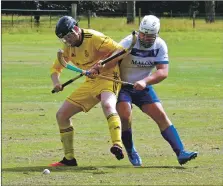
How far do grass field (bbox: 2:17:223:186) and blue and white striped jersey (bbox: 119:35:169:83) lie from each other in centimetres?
122

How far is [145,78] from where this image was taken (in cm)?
1127

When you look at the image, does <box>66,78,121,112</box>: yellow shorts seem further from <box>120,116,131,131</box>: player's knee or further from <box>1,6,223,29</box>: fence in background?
<box>1,6,223,29</box>: fence in background

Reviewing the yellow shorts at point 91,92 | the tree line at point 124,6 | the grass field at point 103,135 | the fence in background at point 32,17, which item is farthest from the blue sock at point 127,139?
the tree line at point 124,6

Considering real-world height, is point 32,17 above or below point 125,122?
below

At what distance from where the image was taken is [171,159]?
1191cm

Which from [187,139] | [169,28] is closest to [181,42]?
[169,28]

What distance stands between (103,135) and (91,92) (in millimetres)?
3197

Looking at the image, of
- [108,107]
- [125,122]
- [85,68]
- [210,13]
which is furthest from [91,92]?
[210,13]

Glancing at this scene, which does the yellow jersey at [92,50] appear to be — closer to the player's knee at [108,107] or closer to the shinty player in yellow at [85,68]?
the shinty player in yellow at [85,68]

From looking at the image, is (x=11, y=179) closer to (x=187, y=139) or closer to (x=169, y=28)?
(x=187, y=139)

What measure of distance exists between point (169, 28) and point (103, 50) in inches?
1908

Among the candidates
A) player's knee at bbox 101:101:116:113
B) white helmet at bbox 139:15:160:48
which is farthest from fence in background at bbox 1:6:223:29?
player's knee at bbox 101:101:116:113

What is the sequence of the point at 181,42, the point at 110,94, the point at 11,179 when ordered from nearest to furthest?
1. the point at 11,179
2. the point at 110,94
3. the point at 181,42

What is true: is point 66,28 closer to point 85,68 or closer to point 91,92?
point 85,68
